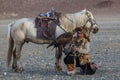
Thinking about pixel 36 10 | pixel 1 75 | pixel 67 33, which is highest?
pixel 36 10

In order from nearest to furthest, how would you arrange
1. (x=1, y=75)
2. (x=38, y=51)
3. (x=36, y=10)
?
(x=1, y=75), (x=38, y=51), (x=36, y=10)

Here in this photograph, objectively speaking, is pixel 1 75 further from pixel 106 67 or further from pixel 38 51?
pixel 38 51

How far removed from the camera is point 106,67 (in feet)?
51.0

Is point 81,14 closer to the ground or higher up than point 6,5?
closer to the ground

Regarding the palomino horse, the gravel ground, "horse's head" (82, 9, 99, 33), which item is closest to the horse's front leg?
the palomino horse

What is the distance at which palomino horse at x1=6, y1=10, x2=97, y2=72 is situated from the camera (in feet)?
49.1

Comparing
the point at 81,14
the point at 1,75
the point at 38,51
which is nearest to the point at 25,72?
the point at 1,75

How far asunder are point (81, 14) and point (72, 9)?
234 feet

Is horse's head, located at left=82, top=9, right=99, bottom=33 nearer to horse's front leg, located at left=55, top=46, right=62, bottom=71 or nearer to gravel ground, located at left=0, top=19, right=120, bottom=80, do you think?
horse's front leg, located at left=55, top=46, right=62, bottom=71

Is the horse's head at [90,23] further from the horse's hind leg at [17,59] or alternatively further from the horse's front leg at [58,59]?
the horse's hind leg at [17,59]

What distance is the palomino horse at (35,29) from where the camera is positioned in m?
15.0

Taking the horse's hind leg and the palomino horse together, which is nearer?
the palomino horse

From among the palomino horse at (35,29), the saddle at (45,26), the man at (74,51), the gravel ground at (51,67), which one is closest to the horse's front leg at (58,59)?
the palomino horse at (35,29)

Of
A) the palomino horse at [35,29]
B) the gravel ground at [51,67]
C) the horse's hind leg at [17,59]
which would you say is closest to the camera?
the gravel ground at [51,67]
